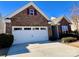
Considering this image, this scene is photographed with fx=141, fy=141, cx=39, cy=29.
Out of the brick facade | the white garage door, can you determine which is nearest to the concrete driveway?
the white garage door

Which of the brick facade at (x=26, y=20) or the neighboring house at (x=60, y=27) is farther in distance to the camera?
the neighboring house at (x=60, y=27)

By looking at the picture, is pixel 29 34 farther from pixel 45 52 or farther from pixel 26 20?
pixel 45 52

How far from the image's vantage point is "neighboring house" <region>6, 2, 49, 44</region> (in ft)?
61.4

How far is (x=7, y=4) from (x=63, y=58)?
600 inches

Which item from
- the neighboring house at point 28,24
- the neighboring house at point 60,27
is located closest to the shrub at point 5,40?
the neighboring house at point 28,24

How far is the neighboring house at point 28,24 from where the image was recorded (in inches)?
737

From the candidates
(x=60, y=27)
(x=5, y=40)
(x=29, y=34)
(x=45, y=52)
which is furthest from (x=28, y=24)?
(x=45, y=52)

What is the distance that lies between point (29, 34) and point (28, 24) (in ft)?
4.60

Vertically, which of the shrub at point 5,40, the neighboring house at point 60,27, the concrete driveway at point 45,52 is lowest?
the concrete driveway at point 45,52

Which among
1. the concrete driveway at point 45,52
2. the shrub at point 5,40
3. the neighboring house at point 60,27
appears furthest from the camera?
the neighboring house at point 60,27

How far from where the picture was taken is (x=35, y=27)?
20.0 meters

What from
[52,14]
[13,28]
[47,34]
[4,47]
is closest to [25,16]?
[13,28]

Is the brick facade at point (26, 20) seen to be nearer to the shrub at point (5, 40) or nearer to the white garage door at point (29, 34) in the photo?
the white garage door at point (29, 34)

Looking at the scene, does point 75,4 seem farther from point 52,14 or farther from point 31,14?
point 52,14
